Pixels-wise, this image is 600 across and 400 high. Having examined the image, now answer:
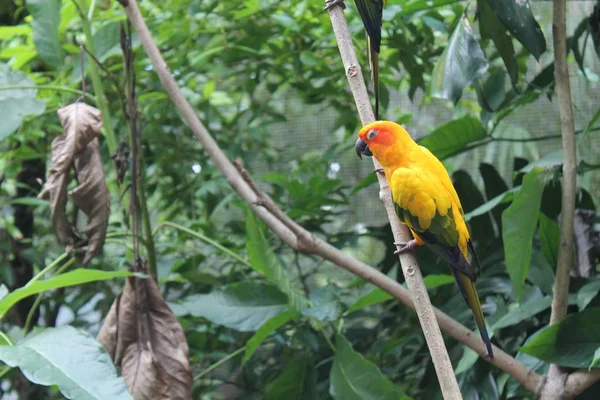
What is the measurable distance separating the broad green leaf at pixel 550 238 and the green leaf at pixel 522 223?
0.33ft

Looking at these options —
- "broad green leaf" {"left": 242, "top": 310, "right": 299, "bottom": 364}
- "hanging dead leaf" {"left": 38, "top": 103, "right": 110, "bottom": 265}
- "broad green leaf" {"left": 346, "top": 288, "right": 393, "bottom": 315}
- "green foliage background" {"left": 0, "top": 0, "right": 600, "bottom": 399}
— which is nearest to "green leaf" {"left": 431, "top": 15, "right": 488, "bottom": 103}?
"green foliage background" {"left": 0, "top": 0, "right": 600, "bottom": 399}

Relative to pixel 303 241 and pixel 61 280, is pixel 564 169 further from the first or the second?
pixel 61 280

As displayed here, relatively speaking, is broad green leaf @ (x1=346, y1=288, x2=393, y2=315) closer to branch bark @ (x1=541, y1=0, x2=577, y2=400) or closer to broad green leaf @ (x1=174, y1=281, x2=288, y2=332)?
broad green leaf @ (x1=174, y1=281, x2=288, y2=332)

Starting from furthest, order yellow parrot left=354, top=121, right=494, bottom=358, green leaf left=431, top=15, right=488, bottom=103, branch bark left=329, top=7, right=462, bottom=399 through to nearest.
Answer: green leaf left=431, top=15, right=488, bottom=103
yellow parrot left=354, top=121, right=494, bottom=358
branch bark left=329, top=7, right=462, bottom=399

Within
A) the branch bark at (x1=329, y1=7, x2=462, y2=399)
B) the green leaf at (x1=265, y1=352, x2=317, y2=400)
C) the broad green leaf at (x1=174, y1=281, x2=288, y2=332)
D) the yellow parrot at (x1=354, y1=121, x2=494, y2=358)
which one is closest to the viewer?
the branch bark at (x1=329, y1=7, x2=462, y2=399)

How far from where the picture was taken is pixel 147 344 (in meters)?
1.23

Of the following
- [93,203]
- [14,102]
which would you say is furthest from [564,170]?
[14,102]

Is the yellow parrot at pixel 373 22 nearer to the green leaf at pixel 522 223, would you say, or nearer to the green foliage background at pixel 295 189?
the green foliage background at pixel 295 189

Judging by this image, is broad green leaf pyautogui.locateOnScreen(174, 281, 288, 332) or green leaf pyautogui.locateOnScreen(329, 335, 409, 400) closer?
green leaf pyautogui.locateOnScreen(329, 335, 409, 400)

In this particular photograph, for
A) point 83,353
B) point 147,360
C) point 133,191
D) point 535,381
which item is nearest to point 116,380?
point 83,353

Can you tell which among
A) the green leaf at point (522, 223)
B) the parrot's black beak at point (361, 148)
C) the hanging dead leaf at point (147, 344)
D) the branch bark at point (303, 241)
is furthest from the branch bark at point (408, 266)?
the hanging dead leaf at point (147, 344)

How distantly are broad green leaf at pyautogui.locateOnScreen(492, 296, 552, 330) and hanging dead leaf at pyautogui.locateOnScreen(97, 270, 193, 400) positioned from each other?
58 cm

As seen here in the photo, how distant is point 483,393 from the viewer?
4.47ft

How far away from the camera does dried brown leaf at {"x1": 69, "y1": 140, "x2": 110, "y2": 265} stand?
4.03 ft
